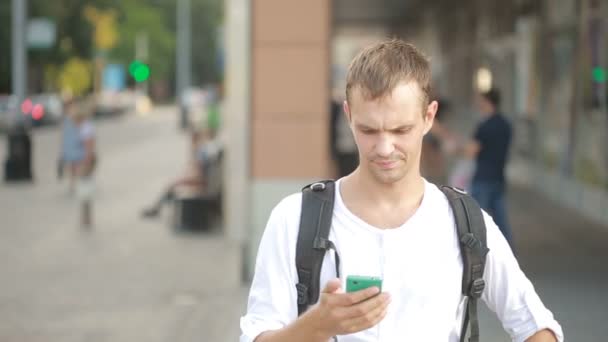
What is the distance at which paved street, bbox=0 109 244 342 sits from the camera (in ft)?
29.0

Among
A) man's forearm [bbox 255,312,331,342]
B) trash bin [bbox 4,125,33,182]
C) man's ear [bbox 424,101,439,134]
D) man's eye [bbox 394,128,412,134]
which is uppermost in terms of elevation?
man's ear [bbox 424,101,439,134]

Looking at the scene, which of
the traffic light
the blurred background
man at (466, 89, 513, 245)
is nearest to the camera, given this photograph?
the blurred background

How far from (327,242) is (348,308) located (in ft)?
1.04

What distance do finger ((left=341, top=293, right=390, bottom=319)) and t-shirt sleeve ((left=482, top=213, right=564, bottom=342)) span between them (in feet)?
1.66

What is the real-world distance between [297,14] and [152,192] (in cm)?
1113

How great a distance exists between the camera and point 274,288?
8.72ft

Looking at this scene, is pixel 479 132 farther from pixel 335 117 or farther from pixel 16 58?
pixel 16 58

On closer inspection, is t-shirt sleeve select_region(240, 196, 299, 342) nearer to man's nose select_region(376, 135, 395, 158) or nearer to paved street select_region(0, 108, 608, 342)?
man's nose select_region(376, 135, 395, 158)

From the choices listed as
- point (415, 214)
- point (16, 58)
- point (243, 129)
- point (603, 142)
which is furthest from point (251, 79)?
point (16, 58)

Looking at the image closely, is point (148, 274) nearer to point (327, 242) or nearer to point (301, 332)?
point (327, 242)

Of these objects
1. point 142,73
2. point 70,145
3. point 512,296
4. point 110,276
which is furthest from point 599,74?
point 142,73

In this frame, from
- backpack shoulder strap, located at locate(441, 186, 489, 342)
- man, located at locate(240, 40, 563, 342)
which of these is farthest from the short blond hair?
backpack shoulder strap, located at locate(441, 186, 489, 342)

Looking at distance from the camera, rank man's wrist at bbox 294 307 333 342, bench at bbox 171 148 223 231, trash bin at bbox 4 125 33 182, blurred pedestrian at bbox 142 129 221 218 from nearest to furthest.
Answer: man's wrist at bbox 294 307 333 342 < bench at bbox 171 148 223 231 < blurred pedestrian at bbox 142 129 221 218 < trash bin at bbox 4 125 33 182

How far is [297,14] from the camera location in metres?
10.3
